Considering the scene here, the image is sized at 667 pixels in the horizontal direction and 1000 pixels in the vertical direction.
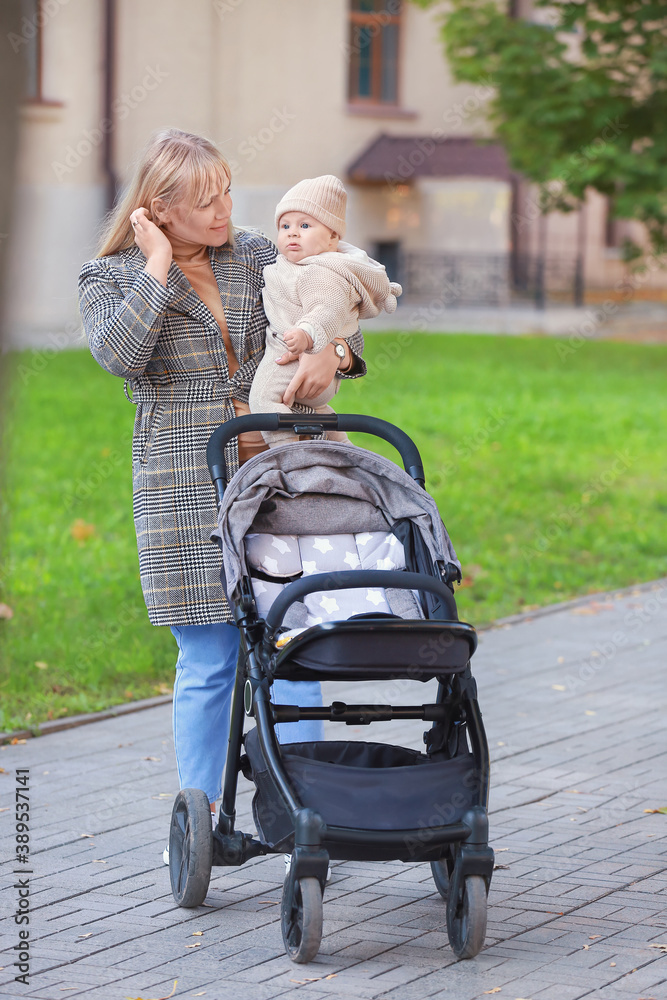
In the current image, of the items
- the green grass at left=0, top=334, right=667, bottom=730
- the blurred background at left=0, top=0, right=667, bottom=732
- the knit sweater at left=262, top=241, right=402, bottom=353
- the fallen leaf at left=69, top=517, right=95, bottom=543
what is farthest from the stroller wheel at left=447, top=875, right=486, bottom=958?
the fallen leaf at left=69, top=517, right=95, bottom=543

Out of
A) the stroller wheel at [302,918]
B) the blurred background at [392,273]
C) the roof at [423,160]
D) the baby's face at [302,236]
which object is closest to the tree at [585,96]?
the blurred background at [392,273]

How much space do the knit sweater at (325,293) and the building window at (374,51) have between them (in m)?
28.9

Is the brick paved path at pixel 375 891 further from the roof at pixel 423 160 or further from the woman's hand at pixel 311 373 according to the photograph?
the roof at pixel 423 160

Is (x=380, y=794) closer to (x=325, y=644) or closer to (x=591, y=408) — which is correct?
(x=325, y=644)

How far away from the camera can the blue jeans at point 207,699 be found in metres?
3.98

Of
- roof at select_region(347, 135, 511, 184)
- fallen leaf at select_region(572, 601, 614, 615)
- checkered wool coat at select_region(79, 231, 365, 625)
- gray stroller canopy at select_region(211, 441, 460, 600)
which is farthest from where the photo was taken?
roof at select_region(347, 135, 511, 184)

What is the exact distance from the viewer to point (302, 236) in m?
3.73

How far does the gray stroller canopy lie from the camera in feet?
11.8

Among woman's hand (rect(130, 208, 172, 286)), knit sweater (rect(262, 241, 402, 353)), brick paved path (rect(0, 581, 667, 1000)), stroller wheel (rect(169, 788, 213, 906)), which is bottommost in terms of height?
brick paved path (rect(0, 581, 667, 1000))

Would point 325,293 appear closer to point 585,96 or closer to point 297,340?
point 297,340

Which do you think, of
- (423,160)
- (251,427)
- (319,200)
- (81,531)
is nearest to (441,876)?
(251,427)

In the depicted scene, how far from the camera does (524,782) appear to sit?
16.4ft

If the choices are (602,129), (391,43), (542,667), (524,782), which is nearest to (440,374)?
(602,129)

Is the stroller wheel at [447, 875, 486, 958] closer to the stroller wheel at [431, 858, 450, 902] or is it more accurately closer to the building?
the stroller wheel at [431, 858, 450, 902]
